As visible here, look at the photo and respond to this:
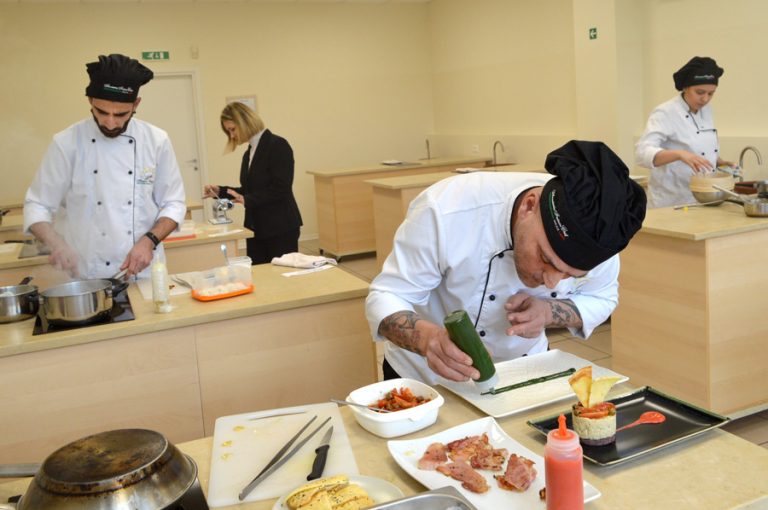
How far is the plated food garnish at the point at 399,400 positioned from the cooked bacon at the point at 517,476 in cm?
31

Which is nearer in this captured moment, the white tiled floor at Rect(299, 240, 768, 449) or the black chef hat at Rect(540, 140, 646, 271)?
the black chef hat at Rect(540, 140, 646, 271)

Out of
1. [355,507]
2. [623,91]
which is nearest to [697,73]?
[623,91]

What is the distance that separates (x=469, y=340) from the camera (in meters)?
1.47

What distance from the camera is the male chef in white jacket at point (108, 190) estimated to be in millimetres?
2812

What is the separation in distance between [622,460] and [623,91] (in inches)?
204

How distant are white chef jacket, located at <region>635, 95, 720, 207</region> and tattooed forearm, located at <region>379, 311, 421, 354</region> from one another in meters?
3.26

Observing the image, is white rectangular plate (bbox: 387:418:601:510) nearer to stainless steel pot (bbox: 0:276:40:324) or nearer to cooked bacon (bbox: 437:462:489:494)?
cooked bacon (bbox: 437:462:489:494)

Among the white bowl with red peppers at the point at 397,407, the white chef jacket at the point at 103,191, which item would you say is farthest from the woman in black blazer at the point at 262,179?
the white bowl with red peppers at the point at 397,407

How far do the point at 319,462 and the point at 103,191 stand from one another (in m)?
2.03

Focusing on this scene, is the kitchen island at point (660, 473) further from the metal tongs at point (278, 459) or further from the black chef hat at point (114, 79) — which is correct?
the black chef hat at point (114, 79)

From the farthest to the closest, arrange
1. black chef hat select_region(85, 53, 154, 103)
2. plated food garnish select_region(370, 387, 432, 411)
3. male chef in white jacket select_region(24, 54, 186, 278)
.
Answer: male chef in white jacket select_region(24, 54, 186, 278), black chef hat select_region(85, 53, 154, 103), plated food garnish select_region(370, 387, 432, 411)

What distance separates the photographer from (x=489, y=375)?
5.01ft

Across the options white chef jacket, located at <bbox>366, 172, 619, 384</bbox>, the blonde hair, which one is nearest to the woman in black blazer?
the blonde hair

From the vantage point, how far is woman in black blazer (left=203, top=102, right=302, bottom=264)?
14.3ft
